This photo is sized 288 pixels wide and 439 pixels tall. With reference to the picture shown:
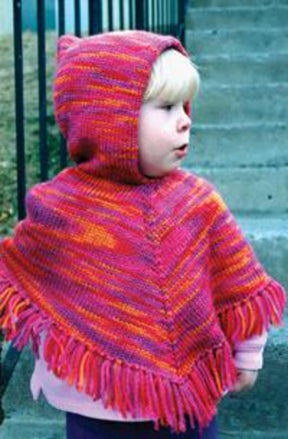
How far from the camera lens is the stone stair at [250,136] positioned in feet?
8.66

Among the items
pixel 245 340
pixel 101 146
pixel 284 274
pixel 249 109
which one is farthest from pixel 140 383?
pixel 249 109

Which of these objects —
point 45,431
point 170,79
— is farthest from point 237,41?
point 170,79

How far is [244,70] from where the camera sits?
4566 mm

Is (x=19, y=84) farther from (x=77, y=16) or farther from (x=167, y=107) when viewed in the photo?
(x=167, y=107)

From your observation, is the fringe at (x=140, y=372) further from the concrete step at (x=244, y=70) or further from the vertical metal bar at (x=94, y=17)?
the concrete step at (x=244, y=70)

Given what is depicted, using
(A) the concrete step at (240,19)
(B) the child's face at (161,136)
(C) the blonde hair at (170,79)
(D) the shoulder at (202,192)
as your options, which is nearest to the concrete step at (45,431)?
(D) the shoulder at (202,192)

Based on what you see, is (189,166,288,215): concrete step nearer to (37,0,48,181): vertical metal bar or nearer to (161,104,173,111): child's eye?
(37,0,48,181): vertical metal bar

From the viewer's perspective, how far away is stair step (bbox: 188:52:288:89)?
14.9 feet

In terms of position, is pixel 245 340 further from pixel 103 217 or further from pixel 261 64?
pixel 261 64

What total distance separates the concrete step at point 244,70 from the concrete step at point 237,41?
0.30m

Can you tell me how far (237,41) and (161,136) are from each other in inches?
124

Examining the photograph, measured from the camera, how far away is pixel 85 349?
1.93 meters

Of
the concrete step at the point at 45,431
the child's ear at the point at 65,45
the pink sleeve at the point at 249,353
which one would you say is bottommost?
the concrete step at the point at 45,431

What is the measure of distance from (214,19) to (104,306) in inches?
138
